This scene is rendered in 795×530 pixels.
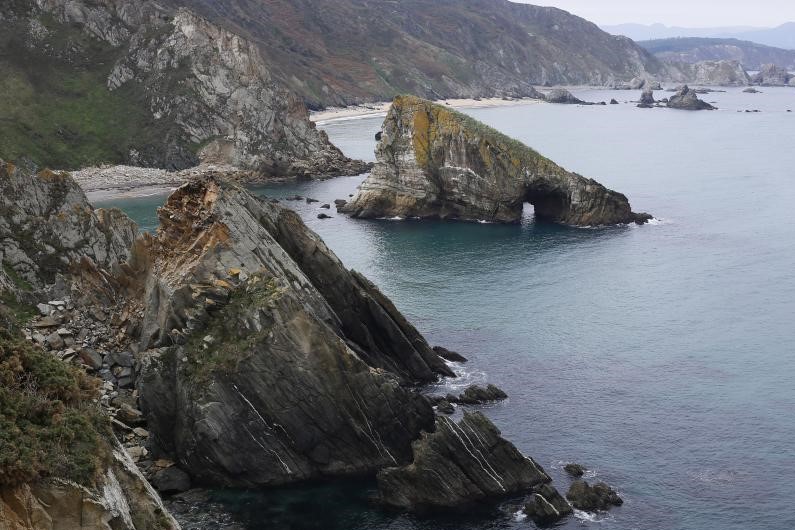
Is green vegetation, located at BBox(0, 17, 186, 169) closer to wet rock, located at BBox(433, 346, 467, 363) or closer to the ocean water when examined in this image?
the ocean water

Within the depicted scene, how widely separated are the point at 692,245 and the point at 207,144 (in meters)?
95.9

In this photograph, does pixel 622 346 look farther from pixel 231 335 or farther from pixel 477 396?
pixel 231 335

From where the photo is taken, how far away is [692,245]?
110 meters

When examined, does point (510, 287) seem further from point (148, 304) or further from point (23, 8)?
point (23, 8)

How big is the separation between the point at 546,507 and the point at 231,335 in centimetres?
2160

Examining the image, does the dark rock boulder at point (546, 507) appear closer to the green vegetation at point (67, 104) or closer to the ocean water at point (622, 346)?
the ocean water at point (622, 346)

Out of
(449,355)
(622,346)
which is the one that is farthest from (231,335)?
(622,346)

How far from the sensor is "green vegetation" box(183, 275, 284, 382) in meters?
51.1

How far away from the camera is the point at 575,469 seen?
51000 mm

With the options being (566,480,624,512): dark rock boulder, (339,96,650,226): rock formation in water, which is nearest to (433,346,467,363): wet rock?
(566,480,624,512): dark rock boulder

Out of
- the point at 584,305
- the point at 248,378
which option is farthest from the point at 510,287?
the point at 248,378

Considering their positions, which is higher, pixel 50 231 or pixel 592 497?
pixel 50 231

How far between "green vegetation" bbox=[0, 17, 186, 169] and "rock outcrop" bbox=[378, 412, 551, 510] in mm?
118802

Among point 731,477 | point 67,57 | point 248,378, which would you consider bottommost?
point 731,477
